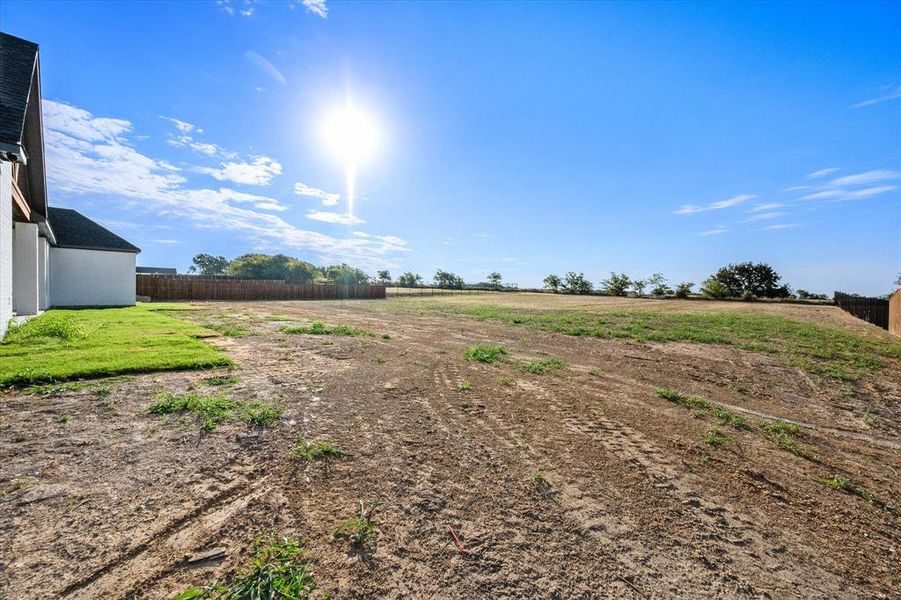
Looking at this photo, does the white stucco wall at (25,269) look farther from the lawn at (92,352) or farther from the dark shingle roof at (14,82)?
the dark shingle roof at (14,82)

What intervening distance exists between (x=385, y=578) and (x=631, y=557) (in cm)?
152

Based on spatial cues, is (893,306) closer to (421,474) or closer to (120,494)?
(421,474)

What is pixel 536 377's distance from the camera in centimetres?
631

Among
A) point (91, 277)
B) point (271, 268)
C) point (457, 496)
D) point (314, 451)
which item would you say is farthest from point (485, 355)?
point (271, 268)

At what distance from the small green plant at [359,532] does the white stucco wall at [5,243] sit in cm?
1009

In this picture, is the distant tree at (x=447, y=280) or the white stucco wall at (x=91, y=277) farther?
the distant tree at (x=447, y=280)

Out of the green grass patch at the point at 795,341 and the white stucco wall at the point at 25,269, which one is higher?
the white stucco wall at the point at 25,269

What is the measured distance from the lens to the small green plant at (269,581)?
176 cm

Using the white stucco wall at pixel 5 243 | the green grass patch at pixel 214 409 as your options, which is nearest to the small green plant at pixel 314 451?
the green grass patch at pixel 214 409

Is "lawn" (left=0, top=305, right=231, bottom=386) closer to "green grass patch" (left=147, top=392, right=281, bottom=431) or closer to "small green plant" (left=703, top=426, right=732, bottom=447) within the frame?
"green grass patch" (left=147, top=392, right=281, bottom=431)

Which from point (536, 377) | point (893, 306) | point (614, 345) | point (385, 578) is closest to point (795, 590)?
point (385, 578)

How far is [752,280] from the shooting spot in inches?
2253

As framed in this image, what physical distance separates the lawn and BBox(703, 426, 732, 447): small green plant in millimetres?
7381

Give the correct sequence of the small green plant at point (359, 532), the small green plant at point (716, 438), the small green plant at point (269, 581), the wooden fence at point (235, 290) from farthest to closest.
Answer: the wooden fence at point (235, 290) < the small green plant at point (716, 438) < the small green plant at point (359, 532) < the small green plant at point (269, 581)
